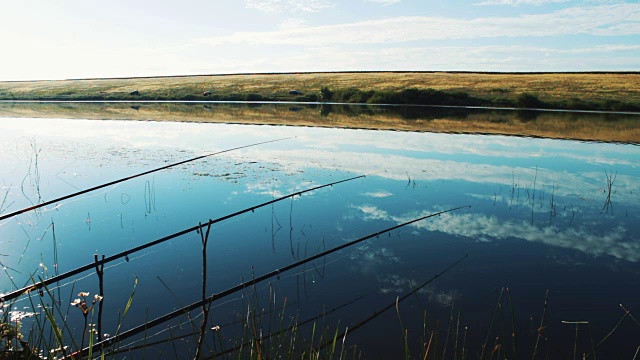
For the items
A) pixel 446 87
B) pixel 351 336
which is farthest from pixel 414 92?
pixel 351 336

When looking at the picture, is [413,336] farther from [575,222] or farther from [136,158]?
[136,158]

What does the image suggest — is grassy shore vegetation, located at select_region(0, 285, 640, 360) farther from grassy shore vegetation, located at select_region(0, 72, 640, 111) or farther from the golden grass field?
the golden grass field

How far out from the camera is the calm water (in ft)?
19.3

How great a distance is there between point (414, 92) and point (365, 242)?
47.1 meters

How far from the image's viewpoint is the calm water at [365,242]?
5.88 m

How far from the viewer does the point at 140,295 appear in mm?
6316

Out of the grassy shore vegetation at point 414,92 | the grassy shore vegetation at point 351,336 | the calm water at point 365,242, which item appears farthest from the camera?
the grassy shore vegetation at point 414,92

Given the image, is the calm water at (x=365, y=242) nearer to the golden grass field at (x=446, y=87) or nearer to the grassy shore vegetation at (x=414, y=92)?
the grassy shore vegetation at (x=414, y=92)

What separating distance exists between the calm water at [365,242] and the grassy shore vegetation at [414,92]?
32.9 metres

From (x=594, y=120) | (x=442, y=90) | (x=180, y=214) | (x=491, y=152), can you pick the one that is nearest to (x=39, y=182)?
(x=180, y=214)

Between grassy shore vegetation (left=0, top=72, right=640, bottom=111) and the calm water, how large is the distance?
108ft

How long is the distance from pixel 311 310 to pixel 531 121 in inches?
1234

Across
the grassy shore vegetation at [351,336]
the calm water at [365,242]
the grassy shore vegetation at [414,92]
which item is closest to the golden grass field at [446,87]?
the grassy shore vegetation at [414,92]

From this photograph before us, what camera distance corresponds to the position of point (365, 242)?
28.1ft
